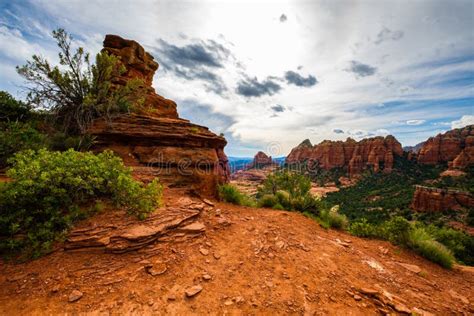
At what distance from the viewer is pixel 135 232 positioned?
451 cm

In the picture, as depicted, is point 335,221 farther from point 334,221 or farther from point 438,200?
point 438,200

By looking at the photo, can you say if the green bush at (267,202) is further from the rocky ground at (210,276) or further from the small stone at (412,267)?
the small stone at (412,267)

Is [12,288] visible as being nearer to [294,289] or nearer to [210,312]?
[210,312]

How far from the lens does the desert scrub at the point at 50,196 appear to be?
3830mm

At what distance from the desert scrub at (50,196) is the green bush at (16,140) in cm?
345

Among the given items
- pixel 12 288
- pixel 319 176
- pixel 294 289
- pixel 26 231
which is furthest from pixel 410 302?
pixel 319 176

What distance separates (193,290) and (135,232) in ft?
6.04

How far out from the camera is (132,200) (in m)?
5.18

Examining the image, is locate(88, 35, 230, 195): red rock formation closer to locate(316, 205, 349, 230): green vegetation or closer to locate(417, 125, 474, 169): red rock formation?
locate(316, 205, 349, 230): green vegetation

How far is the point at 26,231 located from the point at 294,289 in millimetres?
5436

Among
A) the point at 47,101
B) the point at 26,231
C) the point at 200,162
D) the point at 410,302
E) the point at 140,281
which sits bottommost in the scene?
the point at 410,302

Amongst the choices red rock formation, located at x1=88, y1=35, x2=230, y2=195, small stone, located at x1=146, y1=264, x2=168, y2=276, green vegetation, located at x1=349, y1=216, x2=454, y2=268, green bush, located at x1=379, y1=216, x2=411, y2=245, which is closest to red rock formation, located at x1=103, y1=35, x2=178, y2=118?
red rock formation, located at x1=88, y1=35, x2=230, y2=195

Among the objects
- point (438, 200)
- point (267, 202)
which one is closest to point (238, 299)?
point (267, 202)

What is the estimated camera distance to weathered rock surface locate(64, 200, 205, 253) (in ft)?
13.5
